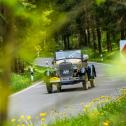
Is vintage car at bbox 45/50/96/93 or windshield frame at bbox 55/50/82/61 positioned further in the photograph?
windshield frame at bbox 55/50/82/61

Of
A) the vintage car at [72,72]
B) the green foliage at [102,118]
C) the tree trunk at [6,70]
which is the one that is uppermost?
the vintage car at [72,72]

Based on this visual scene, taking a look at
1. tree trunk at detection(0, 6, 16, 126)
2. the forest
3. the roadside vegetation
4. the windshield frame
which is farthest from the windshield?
tree trunk at detection(0, 6, 16, 126)

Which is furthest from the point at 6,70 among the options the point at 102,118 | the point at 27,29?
the point at 102,118

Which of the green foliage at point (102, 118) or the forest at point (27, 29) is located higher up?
the forest at point (27, 29)

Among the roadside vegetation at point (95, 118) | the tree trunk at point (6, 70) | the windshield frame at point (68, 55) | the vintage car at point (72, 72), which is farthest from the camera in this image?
the windshield frame at point (68, 55)

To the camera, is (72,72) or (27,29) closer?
(27,29)

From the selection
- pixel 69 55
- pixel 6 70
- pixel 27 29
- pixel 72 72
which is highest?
pixel 69 55

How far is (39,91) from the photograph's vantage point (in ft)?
77.8

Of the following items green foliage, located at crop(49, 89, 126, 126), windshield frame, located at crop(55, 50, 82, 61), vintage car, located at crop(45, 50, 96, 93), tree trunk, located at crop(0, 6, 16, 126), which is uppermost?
windshield frame, located at crop(55, 50, 82, 61)

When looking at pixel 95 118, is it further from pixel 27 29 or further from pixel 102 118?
pixel 27 29

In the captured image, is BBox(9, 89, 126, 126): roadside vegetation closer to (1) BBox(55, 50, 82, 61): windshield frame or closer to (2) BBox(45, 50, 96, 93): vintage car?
(2) BBox(45, 50, 96, 93): vintage car

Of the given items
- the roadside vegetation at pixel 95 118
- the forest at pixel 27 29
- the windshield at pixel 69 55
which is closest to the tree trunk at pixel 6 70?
the forest at pixel 27 29

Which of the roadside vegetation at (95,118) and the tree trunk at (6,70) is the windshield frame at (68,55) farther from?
the tree trunk at (6,70)

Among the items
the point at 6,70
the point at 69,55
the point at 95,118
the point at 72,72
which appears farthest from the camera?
the point at 69,55
